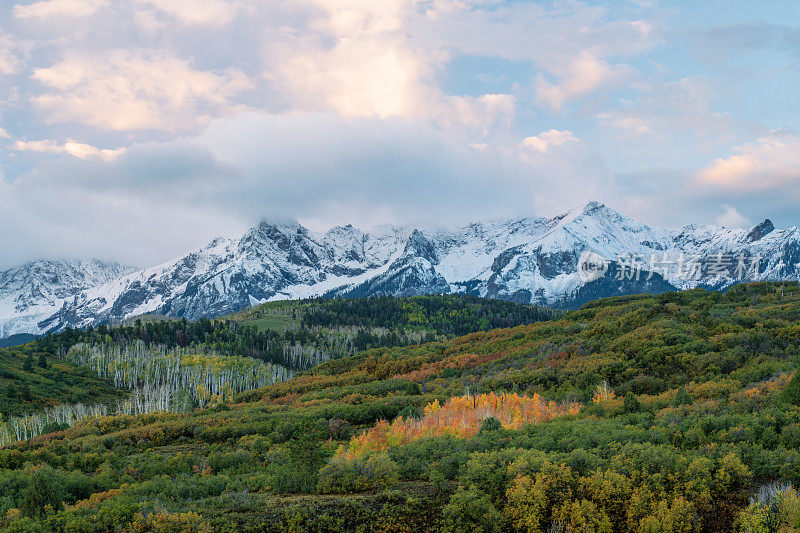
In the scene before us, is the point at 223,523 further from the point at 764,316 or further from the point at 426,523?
the point at 764,316

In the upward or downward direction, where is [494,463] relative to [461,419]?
upward

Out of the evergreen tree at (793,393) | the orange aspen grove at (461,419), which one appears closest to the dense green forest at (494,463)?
the evergreen tree at (793,393)

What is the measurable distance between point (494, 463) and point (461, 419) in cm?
1213

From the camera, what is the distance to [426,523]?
52.4 ft

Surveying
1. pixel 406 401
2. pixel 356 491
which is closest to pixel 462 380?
pixel 406 401

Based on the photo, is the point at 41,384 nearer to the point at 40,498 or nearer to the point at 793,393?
the point at 40,498

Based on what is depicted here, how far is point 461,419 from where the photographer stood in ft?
98.7

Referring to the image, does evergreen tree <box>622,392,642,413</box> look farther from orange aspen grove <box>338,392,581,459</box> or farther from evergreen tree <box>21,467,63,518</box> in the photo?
evergreen tree <box>21,467,63,518</box>

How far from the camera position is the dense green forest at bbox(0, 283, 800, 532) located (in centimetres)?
1577

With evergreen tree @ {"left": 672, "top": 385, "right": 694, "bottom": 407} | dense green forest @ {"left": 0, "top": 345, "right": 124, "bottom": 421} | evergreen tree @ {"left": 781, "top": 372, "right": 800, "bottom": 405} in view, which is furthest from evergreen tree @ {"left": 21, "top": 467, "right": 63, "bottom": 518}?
dense green forest @ {"left": 0, "top": 345, "right": 124, "bottom": 421}

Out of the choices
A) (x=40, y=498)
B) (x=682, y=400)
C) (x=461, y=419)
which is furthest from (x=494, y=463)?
(x=40, y=498)

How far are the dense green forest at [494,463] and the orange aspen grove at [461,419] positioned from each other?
0.59ft

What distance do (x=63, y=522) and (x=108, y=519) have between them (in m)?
2.28

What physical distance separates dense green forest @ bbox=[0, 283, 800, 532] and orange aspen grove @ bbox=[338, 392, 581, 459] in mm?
179
